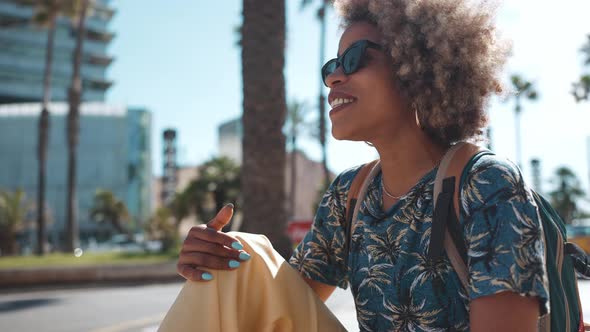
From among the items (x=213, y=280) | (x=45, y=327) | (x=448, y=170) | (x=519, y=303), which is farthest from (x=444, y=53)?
(x=45, y=327)

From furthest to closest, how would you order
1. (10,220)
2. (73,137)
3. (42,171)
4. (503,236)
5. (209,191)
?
(209,191) < (10,220) < (73,137) < (42,171) < (503,236)

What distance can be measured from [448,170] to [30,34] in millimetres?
92864

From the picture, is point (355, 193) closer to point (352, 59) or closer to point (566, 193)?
point (352, 59)

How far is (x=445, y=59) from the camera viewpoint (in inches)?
73.5

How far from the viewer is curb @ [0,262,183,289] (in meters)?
15.0

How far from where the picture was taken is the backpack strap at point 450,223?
159 centimetres

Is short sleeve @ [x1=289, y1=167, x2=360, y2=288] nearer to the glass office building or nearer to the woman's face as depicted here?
the woman's face

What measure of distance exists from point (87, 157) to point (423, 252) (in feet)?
240

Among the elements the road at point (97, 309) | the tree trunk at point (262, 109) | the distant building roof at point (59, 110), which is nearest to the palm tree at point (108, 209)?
the distant building roof at point (59, 110)

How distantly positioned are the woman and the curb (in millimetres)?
14482

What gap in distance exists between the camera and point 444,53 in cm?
186

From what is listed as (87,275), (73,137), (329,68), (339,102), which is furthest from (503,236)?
(73,137)

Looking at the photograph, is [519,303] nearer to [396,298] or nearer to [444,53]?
[396,298]

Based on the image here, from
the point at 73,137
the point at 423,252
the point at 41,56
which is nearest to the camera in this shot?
the point at 423,252
